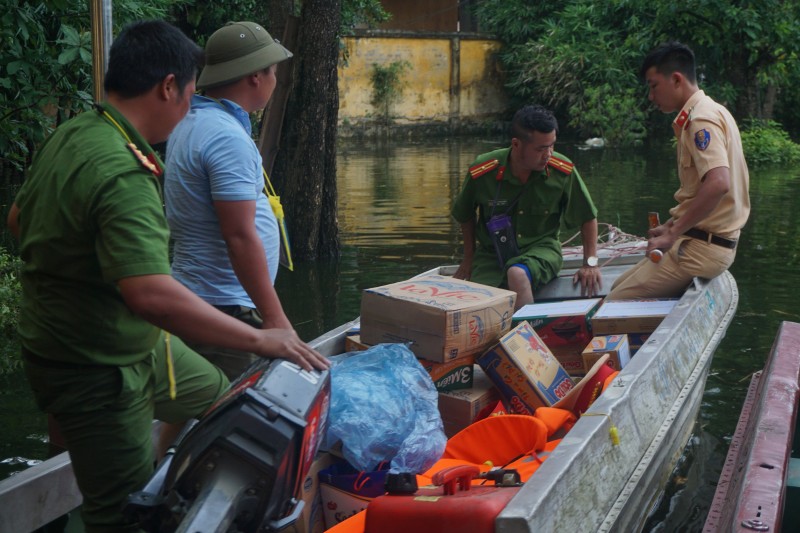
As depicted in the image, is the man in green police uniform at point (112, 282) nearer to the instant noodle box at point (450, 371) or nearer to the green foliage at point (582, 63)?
the instant noodle box at point (450, 371)

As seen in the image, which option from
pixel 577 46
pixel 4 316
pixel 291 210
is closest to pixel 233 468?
pixel 4 316

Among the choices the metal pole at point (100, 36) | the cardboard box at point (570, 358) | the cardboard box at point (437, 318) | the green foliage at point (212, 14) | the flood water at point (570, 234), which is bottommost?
the flood water at point (570, 234)

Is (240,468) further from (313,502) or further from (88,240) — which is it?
(313,502)

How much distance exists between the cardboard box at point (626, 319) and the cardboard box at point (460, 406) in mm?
856

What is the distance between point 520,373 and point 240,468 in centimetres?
215

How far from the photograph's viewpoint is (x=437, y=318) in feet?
14.1

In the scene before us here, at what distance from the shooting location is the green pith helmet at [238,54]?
3494 millimetres

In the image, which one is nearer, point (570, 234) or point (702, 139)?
point (702, 139)

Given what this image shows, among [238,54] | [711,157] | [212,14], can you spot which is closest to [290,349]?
[238,54]

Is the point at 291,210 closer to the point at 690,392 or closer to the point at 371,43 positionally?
the point at 690,392

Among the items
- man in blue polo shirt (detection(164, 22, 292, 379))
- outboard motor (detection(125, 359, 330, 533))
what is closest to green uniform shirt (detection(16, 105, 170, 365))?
outboard motor (detection(125, 359, 330, 533))

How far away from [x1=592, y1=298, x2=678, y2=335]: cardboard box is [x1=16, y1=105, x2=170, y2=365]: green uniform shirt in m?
2.99

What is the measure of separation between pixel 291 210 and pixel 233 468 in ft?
23.5

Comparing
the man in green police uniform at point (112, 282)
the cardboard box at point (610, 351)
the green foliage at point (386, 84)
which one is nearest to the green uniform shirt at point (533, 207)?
the cardboard box at point (610, 351)
